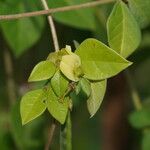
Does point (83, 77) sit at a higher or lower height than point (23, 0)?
lower

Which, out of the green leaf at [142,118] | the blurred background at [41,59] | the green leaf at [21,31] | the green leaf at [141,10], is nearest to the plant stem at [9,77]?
the blurred background at [41,59]

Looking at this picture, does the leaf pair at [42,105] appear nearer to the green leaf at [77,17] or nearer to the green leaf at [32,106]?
the green leaf at [32,106]

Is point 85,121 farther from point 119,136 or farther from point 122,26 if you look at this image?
point 122,26

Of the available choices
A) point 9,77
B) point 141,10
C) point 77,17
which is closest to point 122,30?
point 141,10

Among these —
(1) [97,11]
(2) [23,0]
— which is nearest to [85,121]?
(1) [97,11]

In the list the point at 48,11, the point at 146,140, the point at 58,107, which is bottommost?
the point at 146,140

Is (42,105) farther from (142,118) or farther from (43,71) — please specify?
(142,118)
